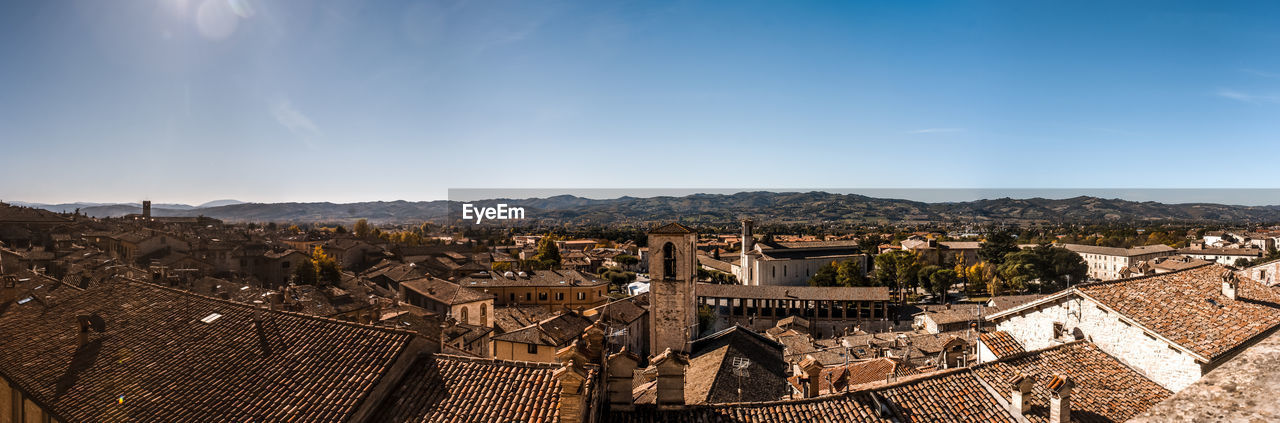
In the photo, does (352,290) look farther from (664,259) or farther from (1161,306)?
(1161,306)

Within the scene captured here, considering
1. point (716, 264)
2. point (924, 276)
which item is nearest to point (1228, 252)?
point (924, 276)

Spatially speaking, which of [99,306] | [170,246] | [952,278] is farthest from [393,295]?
[952,278]

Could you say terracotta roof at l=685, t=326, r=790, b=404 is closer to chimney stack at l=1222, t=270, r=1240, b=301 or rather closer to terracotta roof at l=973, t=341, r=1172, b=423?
terracotta roof at l=973, t=341, r=1172, b=423

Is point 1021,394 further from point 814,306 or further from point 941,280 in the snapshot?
point 941,280

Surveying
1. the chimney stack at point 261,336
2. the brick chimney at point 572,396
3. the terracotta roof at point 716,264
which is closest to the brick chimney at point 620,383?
the brick chimney at point 572,396

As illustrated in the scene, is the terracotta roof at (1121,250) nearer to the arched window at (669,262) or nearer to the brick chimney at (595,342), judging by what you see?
the arched window at (669,262)

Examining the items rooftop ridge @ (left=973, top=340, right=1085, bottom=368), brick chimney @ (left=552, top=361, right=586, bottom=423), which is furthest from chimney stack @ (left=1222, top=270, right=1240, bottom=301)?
brick chimney @ (left=552, top=361, right=586, bottom=423)
